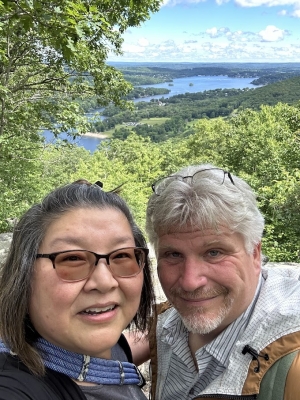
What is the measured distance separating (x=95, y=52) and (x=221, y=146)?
21.5m

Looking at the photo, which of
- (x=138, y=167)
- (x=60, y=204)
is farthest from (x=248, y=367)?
(x=138, y=167)

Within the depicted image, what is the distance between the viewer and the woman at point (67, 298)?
1242mm

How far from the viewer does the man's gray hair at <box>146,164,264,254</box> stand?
1.69m

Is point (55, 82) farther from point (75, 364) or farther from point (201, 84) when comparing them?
point (201, 84)

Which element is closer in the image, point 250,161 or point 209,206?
point 209,206

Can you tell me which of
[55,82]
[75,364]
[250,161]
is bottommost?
[250,161]

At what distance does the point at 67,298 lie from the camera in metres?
1.24

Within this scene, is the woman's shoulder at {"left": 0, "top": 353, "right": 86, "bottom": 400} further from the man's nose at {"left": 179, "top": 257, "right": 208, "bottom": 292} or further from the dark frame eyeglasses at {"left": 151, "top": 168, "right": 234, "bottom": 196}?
the dark frame eyeglasses at {"left": 151, "top": 168, "right": 234, "bottom": 196}

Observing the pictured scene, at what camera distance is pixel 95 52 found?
27.1 ft

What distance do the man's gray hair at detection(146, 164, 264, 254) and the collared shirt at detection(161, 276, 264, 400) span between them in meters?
0.35

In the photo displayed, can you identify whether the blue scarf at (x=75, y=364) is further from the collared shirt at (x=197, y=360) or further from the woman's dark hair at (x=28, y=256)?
the collared shirt at (x=197, y=360)

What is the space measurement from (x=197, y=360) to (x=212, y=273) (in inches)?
17.7

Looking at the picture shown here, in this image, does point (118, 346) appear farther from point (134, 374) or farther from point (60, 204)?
point (60, 204)

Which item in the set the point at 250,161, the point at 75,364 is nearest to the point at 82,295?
the point at 75,364
